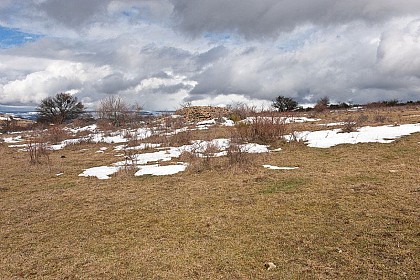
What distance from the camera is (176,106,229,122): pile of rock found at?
30548 millimetres

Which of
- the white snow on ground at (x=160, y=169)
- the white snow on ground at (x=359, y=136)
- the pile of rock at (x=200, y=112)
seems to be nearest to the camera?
the white snow on ground at (x=160, y=169)

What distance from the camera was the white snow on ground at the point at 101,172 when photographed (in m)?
8.79

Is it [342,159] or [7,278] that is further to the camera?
[342,159]

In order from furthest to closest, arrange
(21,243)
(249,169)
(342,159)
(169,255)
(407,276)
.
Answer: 1. (342,159)
2. (249,169)
3. (21,243)
4. (169,255)
5. (407,276)

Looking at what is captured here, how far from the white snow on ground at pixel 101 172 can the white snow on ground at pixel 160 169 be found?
758 millimetres

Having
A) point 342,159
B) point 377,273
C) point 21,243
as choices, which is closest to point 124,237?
point 21,243

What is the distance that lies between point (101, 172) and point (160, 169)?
1645mm

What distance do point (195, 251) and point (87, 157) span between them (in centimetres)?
952

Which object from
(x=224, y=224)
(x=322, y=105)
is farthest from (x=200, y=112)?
(x=224, y=224)

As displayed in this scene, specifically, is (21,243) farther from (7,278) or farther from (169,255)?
(169,255)

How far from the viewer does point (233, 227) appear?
480 centimetres

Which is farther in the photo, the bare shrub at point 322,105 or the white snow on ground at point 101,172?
the bare shrub at point 322,105

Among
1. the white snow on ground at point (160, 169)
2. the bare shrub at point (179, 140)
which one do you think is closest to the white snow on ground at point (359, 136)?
the bare shrub at point (179, 140)

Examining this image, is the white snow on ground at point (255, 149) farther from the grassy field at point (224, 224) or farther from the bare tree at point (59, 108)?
the bare tree at point (59, 108)
